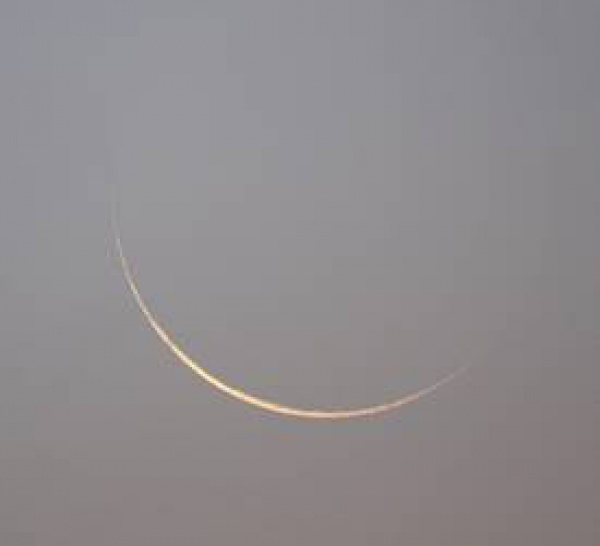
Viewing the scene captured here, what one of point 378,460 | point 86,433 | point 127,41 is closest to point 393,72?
point 127,41

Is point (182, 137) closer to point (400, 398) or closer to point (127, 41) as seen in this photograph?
point (127, 41)

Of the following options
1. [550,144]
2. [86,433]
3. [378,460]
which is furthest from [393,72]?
[86,433]

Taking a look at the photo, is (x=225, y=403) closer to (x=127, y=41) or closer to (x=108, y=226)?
(x=108, y=226)

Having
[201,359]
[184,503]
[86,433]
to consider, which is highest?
[201,359]

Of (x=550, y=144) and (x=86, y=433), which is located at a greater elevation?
(x=550, y=144)

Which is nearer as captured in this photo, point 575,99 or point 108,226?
point 108,226

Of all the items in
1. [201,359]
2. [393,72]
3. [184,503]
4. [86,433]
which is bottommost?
[184,503]
